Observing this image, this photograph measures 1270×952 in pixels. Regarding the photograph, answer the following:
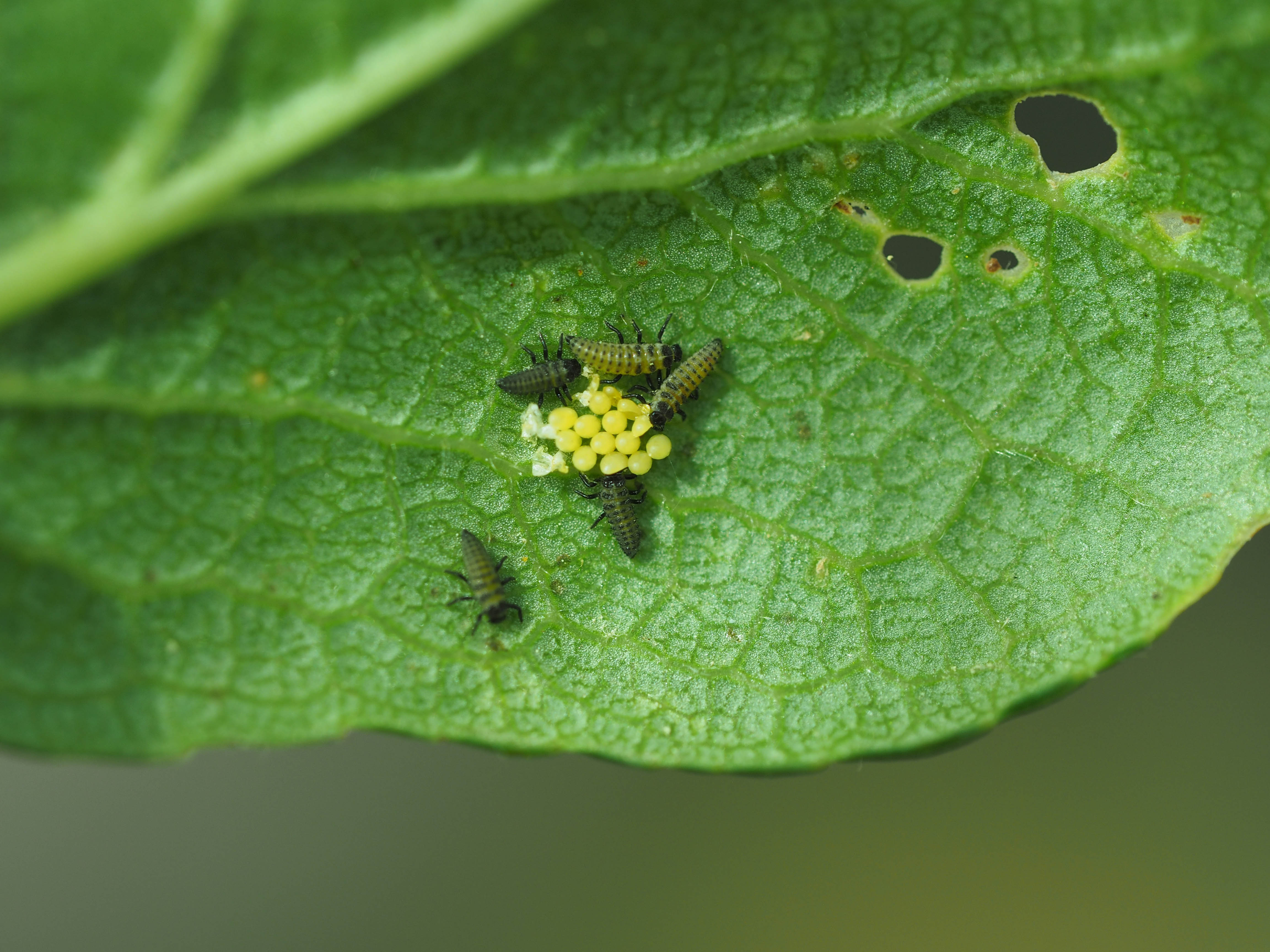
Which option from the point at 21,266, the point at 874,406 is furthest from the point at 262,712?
the point at 874,406

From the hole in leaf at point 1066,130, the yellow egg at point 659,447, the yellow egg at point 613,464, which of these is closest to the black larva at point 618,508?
the yellow egg at point 613,464

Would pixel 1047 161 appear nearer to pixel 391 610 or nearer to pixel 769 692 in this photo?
pixel 769 692

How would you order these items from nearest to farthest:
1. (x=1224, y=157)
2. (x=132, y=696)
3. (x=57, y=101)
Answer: (x=57, y=101)
(x=1224, y=157)
(x=132, y=696)

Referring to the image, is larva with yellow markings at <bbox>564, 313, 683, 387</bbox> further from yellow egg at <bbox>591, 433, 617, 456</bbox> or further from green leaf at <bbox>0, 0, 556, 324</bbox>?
green leaf at <bbox>0, 0, 556, 324</bbox>

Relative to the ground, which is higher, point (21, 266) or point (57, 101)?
point (57, 101)

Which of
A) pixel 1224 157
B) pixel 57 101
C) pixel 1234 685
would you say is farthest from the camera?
pixel 1234 685

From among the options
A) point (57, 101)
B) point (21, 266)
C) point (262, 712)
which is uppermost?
point (57, 101)
